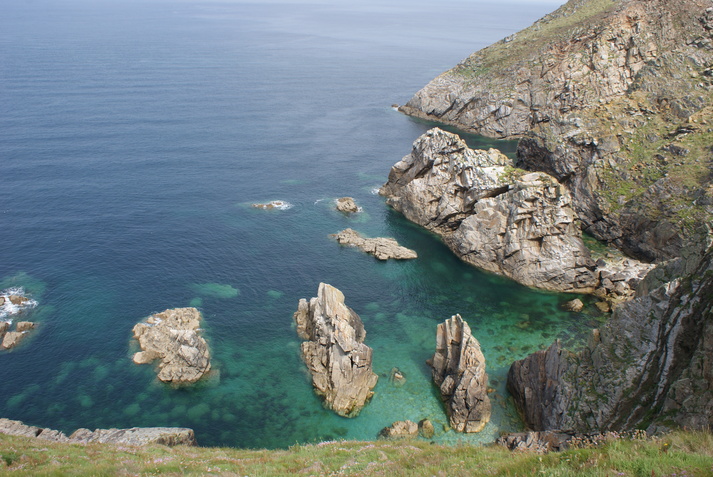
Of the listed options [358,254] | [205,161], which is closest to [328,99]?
[205,161]

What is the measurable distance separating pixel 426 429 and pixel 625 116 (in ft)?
255

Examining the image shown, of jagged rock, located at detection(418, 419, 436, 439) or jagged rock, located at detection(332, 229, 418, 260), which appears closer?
jagged rock, located at detection(418, 419, 436, 439)

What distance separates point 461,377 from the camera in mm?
56594

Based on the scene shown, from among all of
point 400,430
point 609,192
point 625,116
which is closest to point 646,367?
point 400,430

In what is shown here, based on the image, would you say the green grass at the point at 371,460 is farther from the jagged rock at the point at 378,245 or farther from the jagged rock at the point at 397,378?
the jagged rock at the point at 378,245

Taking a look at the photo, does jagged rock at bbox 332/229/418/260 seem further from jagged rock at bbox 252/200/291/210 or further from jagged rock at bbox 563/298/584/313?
jagged rock at bbox 563/298/584/313

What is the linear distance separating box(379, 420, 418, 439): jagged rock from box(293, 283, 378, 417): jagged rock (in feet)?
15.0

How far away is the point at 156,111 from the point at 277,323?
119 meters

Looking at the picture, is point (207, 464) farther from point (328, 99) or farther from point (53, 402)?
point (328, 99)

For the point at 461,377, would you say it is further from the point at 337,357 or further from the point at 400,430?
the point at 337,357

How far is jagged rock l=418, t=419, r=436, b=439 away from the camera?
53625 millimetres

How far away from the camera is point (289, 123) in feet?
547

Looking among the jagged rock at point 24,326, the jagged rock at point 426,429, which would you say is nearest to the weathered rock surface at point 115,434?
the jagged rock at point 24,326

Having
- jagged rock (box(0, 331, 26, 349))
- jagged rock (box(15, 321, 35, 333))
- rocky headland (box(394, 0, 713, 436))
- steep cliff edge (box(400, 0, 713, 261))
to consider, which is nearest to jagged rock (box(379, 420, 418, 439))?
rocky headland (box(394, 0, 713, 436))
